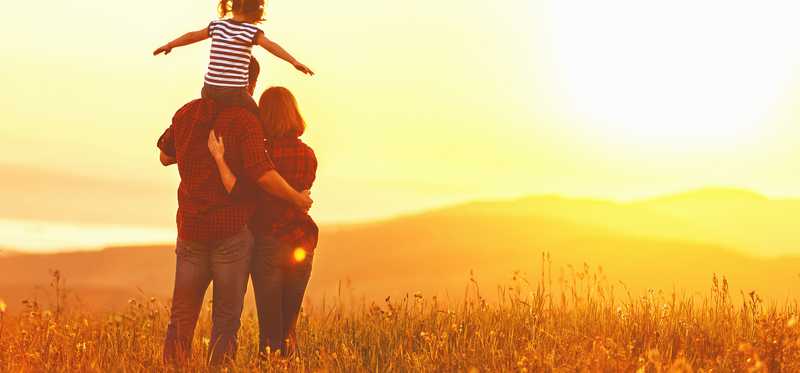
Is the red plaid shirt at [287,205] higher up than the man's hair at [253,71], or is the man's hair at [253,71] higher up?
the man's hair at [253,71]

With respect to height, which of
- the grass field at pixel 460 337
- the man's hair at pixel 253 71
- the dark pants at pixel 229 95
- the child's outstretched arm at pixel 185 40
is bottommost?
the grass field at pixel 460 337

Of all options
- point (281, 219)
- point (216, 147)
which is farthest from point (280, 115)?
point (281, 219)

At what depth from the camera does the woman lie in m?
7.41

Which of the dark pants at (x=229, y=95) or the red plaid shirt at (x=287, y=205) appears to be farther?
the red plaid shirt at (x=287, y=205)

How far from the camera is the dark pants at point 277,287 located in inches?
293

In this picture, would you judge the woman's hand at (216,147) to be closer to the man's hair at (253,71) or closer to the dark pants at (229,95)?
the dark pants at (229,95)

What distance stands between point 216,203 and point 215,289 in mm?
716

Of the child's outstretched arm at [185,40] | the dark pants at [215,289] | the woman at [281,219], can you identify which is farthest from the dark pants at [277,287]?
the child's outstretched arm at [185,40]

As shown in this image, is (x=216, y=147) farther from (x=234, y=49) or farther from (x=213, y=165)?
(x=234, y=49)

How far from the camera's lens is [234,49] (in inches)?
282

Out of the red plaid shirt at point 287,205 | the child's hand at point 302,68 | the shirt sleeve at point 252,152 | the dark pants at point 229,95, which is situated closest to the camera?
the shirt sleeve at point 252,152

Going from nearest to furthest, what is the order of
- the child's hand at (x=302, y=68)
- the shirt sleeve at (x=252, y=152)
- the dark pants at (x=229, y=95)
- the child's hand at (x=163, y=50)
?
1. the shirt sleeve at (x=252, y=152)
2. the dark pants at (x=229, y=95)
3. the child's hand at (x=302, y=68)
4. the child's hand at (x=163, y=50)

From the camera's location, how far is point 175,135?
7.27m

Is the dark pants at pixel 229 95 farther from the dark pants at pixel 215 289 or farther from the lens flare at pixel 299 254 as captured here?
the lens flare at pixel 299 254
